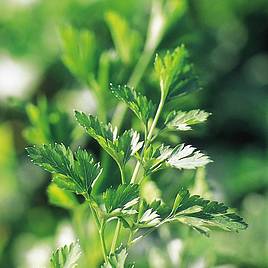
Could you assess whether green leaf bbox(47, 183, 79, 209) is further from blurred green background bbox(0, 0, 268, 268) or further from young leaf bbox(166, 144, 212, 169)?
blurred green background bbox(0, 0, 268, 268)

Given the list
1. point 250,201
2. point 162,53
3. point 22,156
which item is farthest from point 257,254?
point 22,156

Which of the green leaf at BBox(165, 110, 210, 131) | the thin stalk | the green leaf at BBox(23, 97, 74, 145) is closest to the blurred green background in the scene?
the thin stalk

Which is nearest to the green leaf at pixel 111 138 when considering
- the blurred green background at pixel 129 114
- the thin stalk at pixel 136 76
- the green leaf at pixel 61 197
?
the green leaf at pixel 61 197

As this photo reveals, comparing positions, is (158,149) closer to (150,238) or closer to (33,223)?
(150,238)

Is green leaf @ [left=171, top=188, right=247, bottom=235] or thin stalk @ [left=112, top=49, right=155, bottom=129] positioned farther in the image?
thin stalk @ [left=112, top=49, right=155, bottom=129]

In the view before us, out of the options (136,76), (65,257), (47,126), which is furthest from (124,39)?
(65,257)
